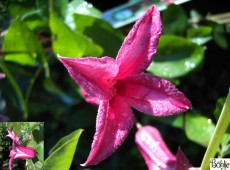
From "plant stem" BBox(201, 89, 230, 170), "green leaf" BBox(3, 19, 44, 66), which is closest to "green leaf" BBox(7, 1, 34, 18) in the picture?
"green leaf" BBox(3, 19, 44, 66)

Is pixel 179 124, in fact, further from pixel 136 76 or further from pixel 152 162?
pixel 136 76

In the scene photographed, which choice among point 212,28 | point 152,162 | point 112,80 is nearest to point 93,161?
point 112,80

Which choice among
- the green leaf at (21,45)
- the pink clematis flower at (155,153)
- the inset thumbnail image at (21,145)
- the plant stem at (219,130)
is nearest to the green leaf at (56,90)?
the green leaf at (21,45)

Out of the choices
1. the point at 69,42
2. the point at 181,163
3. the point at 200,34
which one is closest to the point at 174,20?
the point at 200,34

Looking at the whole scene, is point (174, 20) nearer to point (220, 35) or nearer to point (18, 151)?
point (220, 35)

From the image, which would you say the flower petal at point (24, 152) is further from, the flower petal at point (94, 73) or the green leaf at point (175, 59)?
the green leaf at point (175, 59)

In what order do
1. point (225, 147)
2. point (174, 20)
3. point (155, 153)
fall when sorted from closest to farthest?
1. point (225, 147)
2. point (155, 153)
3. point (174, 20)
